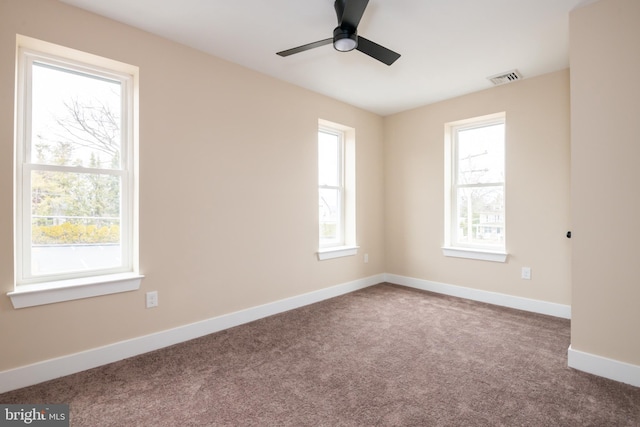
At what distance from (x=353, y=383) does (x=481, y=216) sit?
2931mm

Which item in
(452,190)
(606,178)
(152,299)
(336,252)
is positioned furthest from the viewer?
(452,190)

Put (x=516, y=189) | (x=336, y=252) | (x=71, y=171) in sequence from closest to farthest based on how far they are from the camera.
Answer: (x=71, y=171) → (x=516, y=189) → (x=336, y=252)

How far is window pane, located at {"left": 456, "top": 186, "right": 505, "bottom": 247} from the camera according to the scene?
394 centimetres

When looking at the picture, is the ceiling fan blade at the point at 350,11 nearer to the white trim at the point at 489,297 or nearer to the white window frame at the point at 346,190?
the white window frame at the point at 346,190

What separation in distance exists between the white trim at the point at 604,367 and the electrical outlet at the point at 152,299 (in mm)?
3239

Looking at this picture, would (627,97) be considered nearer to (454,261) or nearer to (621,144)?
(621,144)

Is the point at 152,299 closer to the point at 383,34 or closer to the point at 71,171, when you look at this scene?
the point at 71,171

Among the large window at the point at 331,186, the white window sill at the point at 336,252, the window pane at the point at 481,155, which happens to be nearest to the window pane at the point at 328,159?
the large window at the point at 331,186

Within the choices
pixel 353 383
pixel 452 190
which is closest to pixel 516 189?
pixel 452 190

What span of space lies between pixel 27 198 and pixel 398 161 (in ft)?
13.7

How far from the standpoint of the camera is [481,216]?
4.12 m

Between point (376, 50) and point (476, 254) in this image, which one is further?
point (476, 254)

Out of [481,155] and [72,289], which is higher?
[481,155]

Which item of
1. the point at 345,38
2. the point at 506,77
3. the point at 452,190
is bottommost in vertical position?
the point at 452,190
